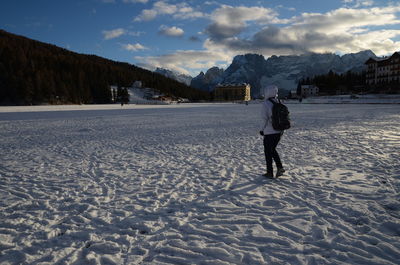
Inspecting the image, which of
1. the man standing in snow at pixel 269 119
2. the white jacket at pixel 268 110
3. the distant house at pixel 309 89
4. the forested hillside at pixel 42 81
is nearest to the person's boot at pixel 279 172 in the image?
the man standing in snow at pixel 269 119

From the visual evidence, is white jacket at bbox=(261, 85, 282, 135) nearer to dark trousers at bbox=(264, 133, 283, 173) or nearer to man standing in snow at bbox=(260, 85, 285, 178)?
man standing in snow at bbox=(260, 85, 285, 178)

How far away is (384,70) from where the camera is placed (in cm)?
10875

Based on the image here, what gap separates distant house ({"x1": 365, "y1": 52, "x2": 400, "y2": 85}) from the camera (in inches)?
4151

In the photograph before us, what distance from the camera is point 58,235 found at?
397cm

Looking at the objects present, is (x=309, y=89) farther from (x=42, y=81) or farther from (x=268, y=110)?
(x=268, y=110)

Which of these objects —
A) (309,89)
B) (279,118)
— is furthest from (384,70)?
(279,118)

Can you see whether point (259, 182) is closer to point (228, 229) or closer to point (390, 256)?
point (228, 229)

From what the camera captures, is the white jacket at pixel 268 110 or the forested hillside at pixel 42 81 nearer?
the white jacket at pixel 268 110

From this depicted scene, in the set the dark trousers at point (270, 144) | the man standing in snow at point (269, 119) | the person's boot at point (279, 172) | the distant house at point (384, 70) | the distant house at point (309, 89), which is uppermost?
the distant house at point (384, 70)

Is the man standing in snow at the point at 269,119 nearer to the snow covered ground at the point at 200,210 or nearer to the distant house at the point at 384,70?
the snow covered ground at the point at 200,210

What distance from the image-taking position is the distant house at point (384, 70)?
10544 centimetres

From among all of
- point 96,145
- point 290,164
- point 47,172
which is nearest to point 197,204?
point 290,164

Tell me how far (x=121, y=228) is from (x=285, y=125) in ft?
14.3

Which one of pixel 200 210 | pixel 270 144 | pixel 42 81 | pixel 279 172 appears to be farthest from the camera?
pixel 42 81
